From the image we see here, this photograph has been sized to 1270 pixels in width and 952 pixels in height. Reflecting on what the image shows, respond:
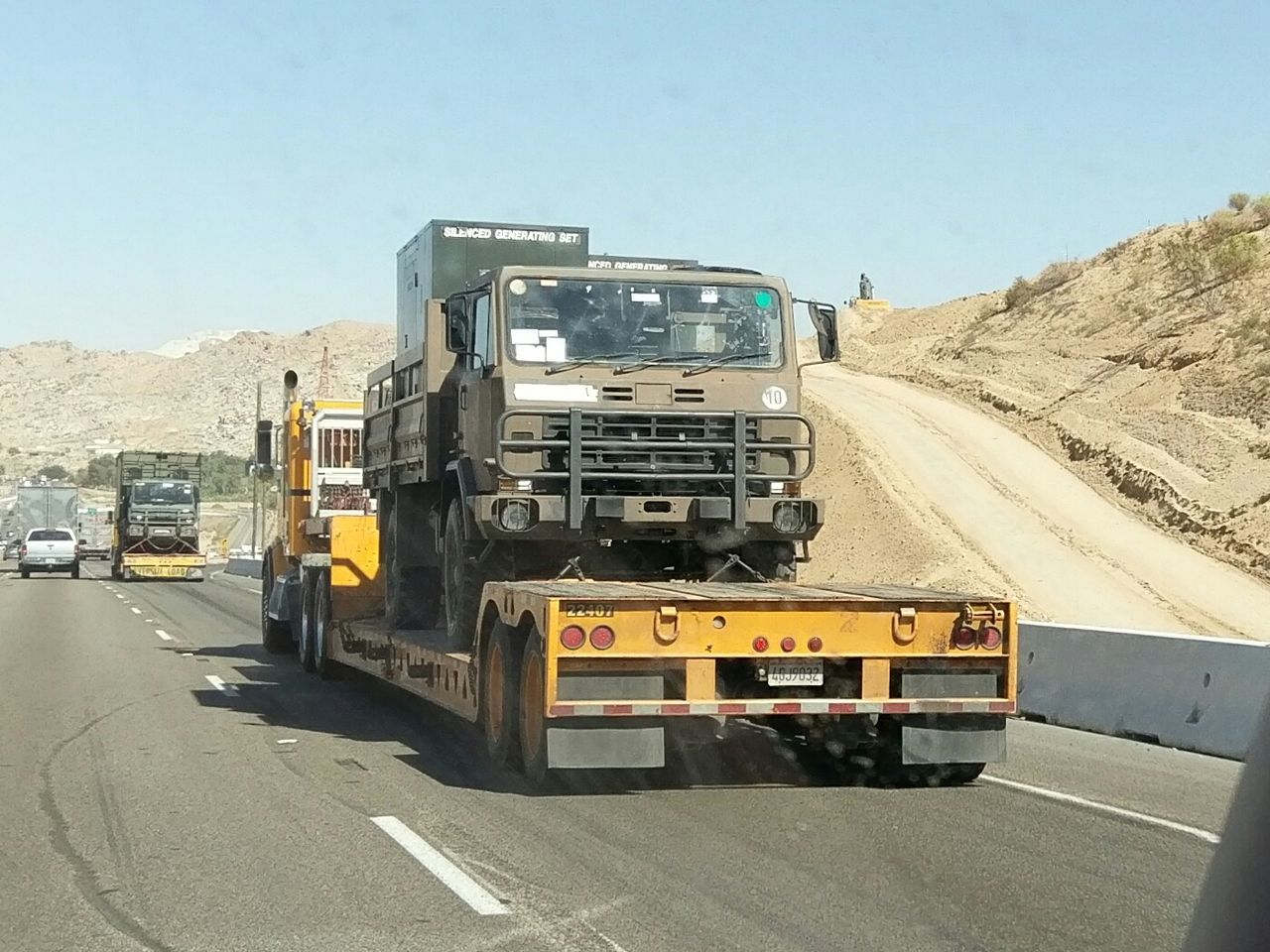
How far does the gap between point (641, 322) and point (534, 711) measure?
3212mm

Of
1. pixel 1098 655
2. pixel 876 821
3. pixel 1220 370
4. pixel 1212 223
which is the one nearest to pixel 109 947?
pixel 876 821

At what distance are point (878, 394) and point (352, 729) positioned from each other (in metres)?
39.7

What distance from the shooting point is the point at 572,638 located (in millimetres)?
9938

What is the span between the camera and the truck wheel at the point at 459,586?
42.7 ft

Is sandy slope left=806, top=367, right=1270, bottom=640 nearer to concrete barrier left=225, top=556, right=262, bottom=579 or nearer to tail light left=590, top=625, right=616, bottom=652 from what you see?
tail light left=590, top=625, right=616, bottom=652

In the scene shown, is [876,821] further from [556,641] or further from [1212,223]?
[1212,223]

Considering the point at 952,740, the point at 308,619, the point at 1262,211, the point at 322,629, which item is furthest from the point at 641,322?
the point at 1262,211

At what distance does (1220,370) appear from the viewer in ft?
152

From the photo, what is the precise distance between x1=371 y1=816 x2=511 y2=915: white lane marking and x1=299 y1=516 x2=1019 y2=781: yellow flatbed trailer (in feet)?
3.83

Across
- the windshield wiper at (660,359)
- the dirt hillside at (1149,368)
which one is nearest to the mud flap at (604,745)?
the windshield wiper at (660,359)

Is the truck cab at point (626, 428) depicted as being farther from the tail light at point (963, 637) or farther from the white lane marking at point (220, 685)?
the white lane marking at point (220, 685)

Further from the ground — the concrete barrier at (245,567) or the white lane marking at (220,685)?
the white lane marking at (220,685)

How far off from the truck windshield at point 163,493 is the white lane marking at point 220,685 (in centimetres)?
3791

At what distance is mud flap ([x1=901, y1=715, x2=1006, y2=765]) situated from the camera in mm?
10438
